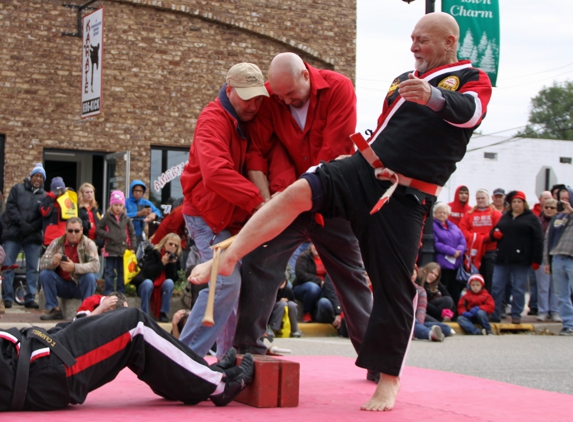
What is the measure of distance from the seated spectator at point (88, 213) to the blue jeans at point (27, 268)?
783 mm

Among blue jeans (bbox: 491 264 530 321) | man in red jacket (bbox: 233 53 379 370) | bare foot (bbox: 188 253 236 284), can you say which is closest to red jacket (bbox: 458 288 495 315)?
blue jeans (bbox: 491 264 530 321)

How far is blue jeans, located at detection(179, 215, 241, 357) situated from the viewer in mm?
4910

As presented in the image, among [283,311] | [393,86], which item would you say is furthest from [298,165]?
[283,311]

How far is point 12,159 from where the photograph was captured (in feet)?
52.7

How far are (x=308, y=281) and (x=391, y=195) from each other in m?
7.12

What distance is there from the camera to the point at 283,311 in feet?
34.2

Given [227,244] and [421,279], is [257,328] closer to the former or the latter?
[227,244]

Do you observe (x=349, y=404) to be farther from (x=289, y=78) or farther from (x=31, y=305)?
(x=31, y=305)

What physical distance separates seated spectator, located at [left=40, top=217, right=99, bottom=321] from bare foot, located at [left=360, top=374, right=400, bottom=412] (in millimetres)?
6655

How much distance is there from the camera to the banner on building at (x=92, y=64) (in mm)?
15430

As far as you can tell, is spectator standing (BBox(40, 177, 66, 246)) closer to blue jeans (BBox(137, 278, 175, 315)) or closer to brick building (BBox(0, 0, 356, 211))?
blue jeans (BBox(137, 278, 175, 315))

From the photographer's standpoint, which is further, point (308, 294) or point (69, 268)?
point (308, 294)

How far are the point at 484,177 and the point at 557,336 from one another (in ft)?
106

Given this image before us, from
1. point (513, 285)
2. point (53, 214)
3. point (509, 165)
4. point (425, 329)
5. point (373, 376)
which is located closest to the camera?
point (373, 376)
